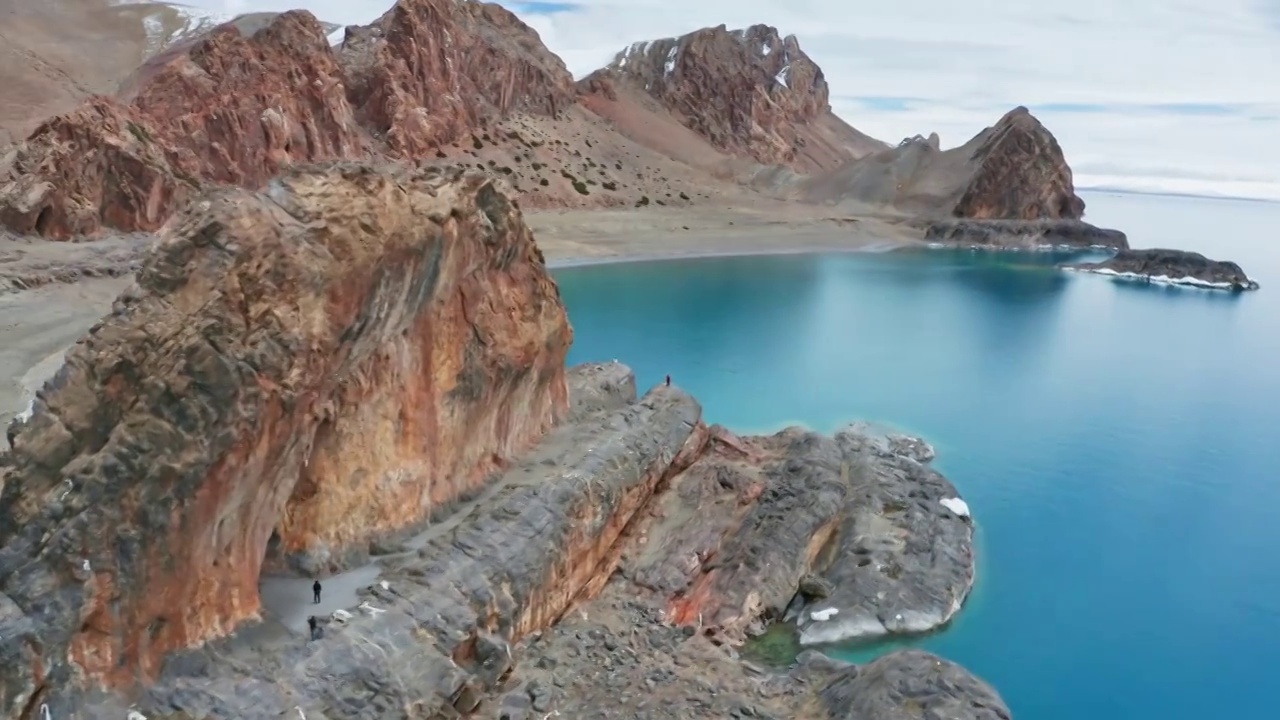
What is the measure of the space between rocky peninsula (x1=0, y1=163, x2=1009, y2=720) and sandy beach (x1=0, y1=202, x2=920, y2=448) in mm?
8785

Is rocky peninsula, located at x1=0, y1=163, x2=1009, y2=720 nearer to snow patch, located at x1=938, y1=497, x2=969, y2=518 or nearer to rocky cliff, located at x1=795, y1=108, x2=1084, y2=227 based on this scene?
snow patch, located at x1=938, y1=497, x2=969, y2=518

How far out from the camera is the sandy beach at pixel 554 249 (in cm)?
2570

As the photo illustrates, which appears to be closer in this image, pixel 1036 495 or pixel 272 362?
pixel 272 362

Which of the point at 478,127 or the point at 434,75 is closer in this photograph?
the point at 434,75

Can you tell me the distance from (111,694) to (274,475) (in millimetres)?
2892

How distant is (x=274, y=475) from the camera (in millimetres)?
11133

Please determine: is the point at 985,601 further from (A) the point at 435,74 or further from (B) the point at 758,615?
(A) the point at 435,74

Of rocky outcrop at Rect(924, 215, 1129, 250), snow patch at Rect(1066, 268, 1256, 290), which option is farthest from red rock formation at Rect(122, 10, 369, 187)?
snow patch at Rect(1066, 268, 1256, 290)

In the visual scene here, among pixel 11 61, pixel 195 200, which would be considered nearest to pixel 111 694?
pixel 195 200

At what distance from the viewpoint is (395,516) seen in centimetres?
1373

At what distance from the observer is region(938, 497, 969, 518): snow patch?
2177 centimetres

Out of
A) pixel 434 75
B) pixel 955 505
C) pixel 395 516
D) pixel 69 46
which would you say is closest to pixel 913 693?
pixel 395 516

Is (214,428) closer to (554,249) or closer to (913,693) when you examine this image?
(913,693)

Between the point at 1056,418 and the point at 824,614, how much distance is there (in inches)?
829
